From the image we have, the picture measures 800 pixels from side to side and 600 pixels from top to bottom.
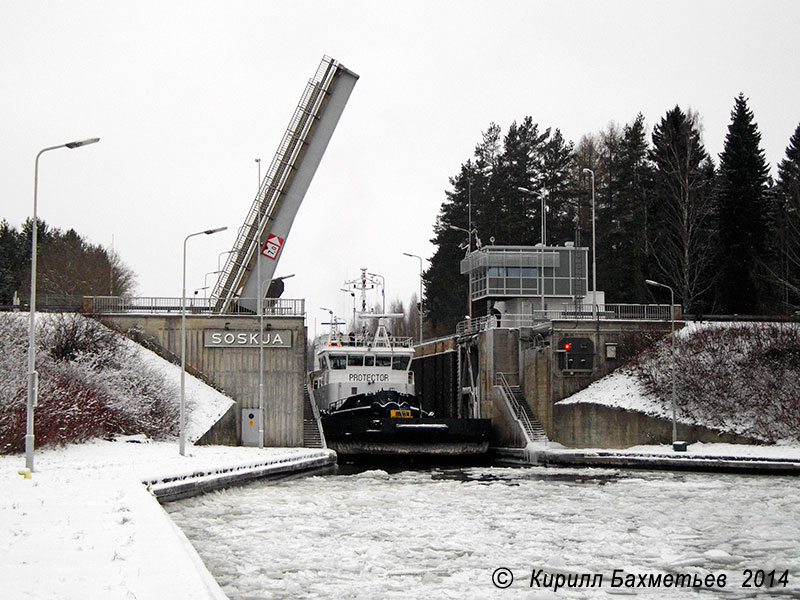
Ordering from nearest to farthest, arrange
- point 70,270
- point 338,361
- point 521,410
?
1. point 521,410
2. point 338,361
3. point 70,270

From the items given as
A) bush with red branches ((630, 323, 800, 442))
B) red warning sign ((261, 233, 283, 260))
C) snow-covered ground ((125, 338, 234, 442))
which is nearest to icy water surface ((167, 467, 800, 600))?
bush with red branches ((630, 323, 800, 442))

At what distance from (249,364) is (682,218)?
86.8 ft

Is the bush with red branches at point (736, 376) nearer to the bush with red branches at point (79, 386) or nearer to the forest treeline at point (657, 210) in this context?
the forest treeline at point (657, 210)

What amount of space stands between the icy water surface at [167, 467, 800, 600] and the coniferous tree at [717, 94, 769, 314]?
28580 mm

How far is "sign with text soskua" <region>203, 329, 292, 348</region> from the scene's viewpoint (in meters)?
39.6

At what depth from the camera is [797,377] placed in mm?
37688

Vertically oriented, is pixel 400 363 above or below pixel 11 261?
below

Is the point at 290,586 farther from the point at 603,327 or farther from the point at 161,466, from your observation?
the point at 603,327

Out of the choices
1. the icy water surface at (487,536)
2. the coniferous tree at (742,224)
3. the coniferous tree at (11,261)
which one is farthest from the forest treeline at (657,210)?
the coniferous tree at (11,261)

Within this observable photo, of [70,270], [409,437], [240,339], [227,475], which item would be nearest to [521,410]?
[409,437]

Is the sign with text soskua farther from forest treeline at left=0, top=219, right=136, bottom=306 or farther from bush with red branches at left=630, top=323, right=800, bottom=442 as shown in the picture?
forest treeline at left=0, top=219, right=136, bottom=306

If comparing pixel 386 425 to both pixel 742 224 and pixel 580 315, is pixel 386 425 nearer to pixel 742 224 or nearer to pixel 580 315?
pixel 580 315

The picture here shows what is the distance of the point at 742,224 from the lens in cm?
5534

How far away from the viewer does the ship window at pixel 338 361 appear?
4720cm
